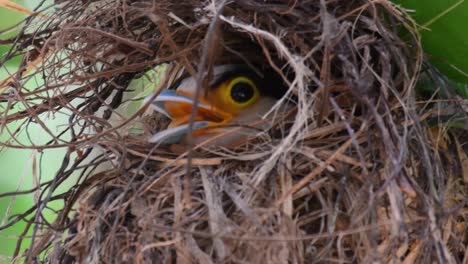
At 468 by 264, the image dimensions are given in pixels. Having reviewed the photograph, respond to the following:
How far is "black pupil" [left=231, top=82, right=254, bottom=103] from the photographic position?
145 cm

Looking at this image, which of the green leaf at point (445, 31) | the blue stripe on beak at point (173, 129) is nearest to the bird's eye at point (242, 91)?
the blue stripe on beak at point (173, 129)

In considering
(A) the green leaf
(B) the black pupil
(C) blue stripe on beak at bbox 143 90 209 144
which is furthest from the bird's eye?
(A) the green leaf

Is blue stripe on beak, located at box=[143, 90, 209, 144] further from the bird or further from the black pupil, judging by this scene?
the black pupil

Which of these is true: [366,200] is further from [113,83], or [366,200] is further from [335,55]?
[113,83]

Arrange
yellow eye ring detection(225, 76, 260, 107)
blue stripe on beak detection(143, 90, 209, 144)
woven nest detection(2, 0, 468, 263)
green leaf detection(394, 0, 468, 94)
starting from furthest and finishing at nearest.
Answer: yellow eye ring detection(225, 76, 260, 107)
blue stripe on beak detection(143, 90, 209, 144)
green leaf detection(394, 0, 468, 94)
woven nest detection(2, 0, 468, 263)

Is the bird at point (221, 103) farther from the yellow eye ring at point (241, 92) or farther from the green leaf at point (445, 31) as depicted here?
the green leaf at point (445, 31)

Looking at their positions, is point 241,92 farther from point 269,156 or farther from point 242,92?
point 269,156

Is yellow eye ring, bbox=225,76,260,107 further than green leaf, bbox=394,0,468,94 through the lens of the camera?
Yes

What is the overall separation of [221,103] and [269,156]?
0.32 m

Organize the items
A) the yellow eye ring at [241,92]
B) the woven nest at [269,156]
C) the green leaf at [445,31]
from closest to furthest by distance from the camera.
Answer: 1. the woven nest at [269,156]
2. the green leaf at [445,31]
3. the yellow eye ring at [241,92]

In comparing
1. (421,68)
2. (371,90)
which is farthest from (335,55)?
(421,68)

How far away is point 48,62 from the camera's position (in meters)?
1.40

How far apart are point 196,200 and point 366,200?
0.25 metres

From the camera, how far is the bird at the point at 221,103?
1.32 m
